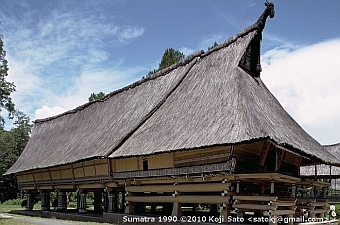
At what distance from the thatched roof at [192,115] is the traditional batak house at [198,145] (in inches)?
2.3

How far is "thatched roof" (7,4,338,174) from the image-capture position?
14.9 m

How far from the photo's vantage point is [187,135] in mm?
15859

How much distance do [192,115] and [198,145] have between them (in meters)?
2.77

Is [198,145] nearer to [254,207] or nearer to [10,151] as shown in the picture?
[254,207]

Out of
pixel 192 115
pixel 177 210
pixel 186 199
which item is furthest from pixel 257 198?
pixel 192 115

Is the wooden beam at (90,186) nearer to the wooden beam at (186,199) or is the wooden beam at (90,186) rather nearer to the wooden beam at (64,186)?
the wooden beam at (64,186)

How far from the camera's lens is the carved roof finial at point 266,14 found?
18.5m

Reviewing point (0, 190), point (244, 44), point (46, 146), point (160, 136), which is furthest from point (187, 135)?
point (0, 190)

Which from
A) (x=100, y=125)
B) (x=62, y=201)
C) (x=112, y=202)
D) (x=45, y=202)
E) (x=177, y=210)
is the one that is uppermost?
(x=100, y=125)

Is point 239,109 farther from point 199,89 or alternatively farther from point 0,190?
point 0,190

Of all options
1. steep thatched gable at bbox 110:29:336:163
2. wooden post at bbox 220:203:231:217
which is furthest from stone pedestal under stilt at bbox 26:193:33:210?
wooden post at bbox 220:203:231:217

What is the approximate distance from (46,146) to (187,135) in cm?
1547

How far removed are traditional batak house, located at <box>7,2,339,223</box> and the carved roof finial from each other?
0.05 metres

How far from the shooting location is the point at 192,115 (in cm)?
1714
